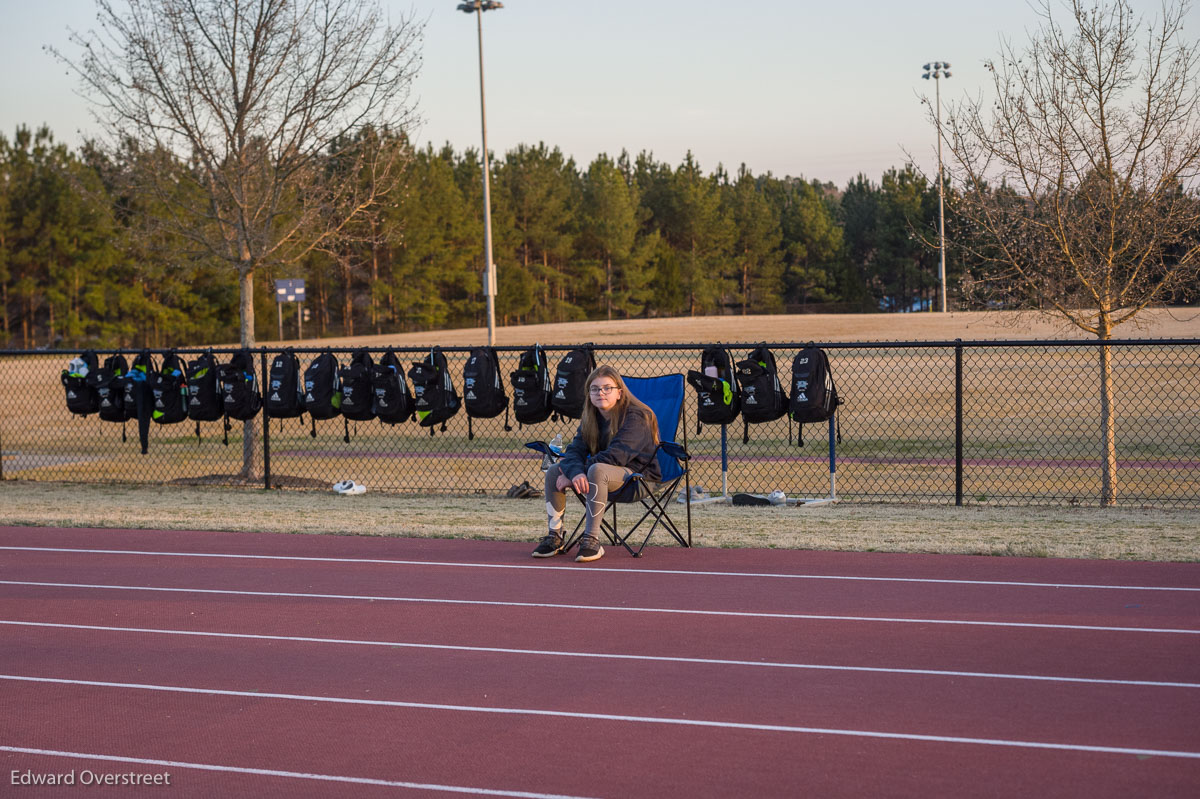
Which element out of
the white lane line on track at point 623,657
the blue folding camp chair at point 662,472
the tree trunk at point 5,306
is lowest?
the white lane line on track at point 623,657

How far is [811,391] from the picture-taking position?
34.8 ft

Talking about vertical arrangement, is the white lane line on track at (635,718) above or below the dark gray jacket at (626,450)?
below

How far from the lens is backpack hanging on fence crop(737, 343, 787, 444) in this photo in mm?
10773

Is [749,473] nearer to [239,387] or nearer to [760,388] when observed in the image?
[760,388]

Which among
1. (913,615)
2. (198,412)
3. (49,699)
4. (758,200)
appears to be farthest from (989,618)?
(758,200)

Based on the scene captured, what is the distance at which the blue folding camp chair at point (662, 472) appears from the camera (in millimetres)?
8383

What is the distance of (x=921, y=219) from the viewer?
208 ft

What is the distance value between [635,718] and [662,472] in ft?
14.0

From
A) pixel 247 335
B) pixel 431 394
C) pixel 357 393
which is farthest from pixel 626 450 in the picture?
pixel 247 335

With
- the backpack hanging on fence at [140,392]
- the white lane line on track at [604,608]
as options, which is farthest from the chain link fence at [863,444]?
the white lane line on track at [604,608]

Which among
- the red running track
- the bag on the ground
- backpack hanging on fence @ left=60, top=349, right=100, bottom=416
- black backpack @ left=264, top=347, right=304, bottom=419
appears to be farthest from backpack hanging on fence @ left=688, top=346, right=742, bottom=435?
backpack hanging on fence @ left=60, top=349, right=100, bottom=416

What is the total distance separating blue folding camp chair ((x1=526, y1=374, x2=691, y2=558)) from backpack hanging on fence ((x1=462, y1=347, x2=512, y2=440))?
1.99 m

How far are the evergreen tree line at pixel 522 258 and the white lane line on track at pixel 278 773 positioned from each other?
1540 inches

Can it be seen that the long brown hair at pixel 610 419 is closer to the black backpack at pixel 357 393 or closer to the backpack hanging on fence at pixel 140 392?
the black backpack at pixel 357 393
